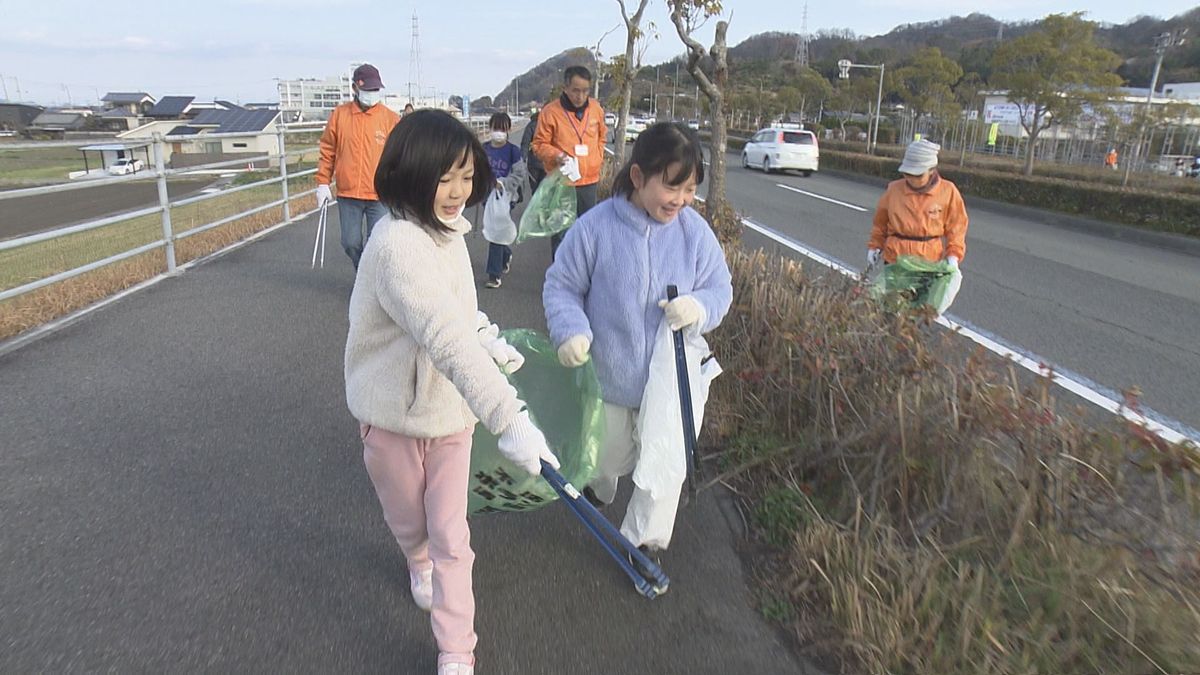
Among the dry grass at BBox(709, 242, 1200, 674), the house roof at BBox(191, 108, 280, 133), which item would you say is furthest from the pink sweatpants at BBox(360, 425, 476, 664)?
the house roof at BBox(191, 108, 280, 133)

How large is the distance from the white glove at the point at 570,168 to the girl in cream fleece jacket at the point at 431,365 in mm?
4045

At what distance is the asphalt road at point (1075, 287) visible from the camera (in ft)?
18.3

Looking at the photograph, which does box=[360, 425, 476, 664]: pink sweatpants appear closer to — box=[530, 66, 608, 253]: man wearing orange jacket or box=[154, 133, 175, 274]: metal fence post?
box=[530, 66, 608, 253]: man wearing orange jacket

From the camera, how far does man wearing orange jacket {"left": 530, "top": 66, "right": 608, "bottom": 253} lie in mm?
6227

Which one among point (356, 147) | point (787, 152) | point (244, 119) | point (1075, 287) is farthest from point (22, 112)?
point (1075, 287)

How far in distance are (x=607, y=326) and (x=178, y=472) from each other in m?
1.97

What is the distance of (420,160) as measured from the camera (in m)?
1.94

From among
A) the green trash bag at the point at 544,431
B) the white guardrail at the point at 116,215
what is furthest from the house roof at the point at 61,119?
the green trash bag at the point at 544,431

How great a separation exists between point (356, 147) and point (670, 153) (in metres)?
4.00

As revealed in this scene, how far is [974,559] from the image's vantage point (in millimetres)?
2359

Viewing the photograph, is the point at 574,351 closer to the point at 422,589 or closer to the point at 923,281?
the point at 422,589

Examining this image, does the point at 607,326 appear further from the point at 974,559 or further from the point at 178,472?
the point at 178,472

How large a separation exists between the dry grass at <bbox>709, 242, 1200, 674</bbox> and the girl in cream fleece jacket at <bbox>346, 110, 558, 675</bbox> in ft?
3.48

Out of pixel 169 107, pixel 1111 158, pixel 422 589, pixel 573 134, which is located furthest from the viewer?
pixel 169 107
